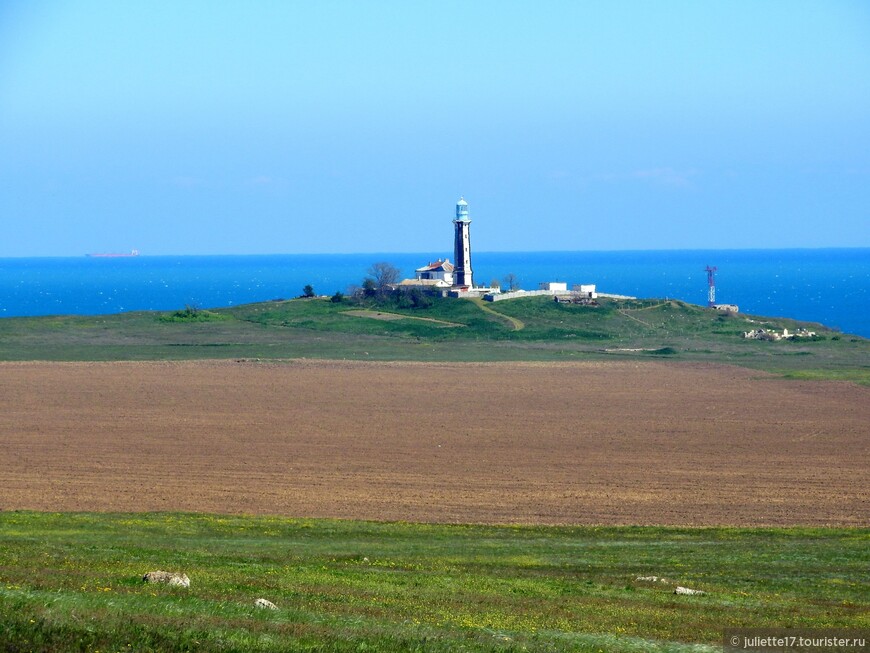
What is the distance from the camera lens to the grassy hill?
74.5 metres

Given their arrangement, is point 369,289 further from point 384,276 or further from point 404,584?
point 404,584

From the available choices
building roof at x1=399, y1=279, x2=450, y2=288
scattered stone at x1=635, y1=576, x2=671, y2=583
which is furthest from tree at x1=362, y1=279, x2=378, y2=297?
scattered stone at x1=635, y1=576, x2=671, y2=583

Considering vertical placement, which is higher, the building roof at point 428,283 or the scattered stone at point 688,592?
the building roof at point 428,283

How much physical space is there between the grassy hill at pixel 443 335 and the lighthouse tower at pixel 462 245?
11.2 m

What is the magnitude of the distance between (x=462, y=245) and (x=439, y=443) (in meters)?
66.5

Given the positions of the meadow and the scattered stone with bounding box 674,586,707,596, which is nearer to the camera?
the meadow

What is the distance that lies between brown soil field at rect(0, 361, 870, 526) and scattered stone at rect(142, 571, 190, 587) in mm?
12366

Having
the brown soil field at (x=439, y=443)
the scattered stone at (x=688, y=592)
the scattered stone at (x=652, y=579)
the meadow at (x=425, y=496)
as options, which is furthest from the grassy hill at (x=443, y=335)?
the scattered stone at (x=688, y=592)

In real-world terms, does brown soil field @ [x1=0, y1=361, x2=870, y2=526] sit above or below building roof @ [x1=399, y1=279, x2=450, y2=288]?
below

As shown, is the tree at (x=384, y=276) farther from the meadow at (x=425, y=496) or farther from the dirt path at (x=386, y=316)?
the meadow at (x=425, y=496)

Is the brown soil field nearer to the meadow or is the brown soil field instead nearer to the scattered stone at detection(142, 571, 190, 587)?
the meadow

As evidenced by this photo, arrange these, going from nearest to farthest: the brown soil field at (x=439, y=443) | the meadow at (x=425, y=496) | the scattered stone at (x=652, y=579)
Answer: the meadow at (x=425, y=496)
the scattered stone at (x=652, y=579)
the brown soil field at (x=439, y=443)

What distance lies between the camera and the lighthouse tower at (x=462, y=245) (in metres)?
108

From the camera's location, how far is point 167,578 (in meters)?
17.2
